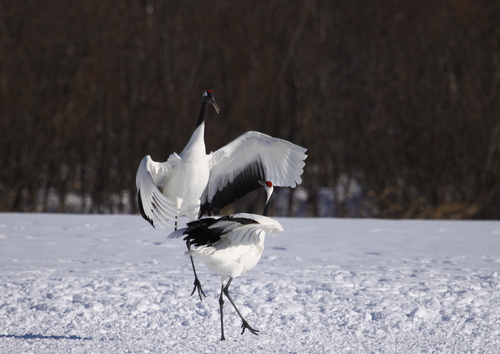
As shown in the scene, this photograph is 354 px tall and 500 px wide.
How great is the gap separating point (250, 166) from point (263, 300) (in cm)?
146

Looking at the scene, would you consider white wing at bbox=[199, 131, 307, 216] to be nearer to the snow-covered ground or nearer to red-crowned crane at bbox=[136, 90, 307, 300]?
red-crowned crane at bbox=[136, 90, 307, 300]

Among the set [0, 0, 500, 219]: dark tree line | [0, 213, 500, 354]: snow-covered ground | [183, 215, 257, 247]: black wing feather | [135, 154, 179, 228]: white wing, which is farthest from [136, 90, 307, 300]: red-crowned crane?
[0, 0, 500, 219]: dark tree line

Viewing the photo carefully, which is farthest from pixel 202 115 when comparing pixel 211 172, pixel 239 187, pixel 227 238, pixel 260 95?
pixel 260 95

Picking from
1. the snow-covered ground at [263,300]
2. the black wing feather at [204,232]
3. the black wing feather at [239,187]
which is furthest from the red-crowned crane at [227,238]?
the black wing feather at [239,187]

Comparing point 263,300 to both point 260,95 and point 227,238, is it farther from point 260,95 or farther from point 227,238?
point 260,95

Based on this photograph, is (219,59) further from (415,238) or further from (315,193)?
(415,238)

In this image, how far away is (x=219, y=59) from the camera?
15219 mm

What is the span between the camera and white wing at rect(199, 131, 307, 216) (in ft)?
18.0

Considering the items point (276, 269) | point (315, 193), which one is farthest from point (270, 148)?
point (315, 193)

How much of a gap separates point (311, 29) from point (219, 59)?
233 centimetres

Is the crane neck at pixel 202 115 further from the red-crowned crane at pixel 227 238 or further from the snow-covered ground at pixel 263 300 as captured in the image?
the red-crowned crane at pixel 227 238

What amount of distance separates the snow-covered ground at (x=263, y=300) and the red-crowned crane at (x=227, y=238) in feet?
1.65

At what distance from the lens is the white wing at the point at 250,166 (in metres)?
5.50

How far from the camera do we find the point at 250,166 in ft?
19.1
